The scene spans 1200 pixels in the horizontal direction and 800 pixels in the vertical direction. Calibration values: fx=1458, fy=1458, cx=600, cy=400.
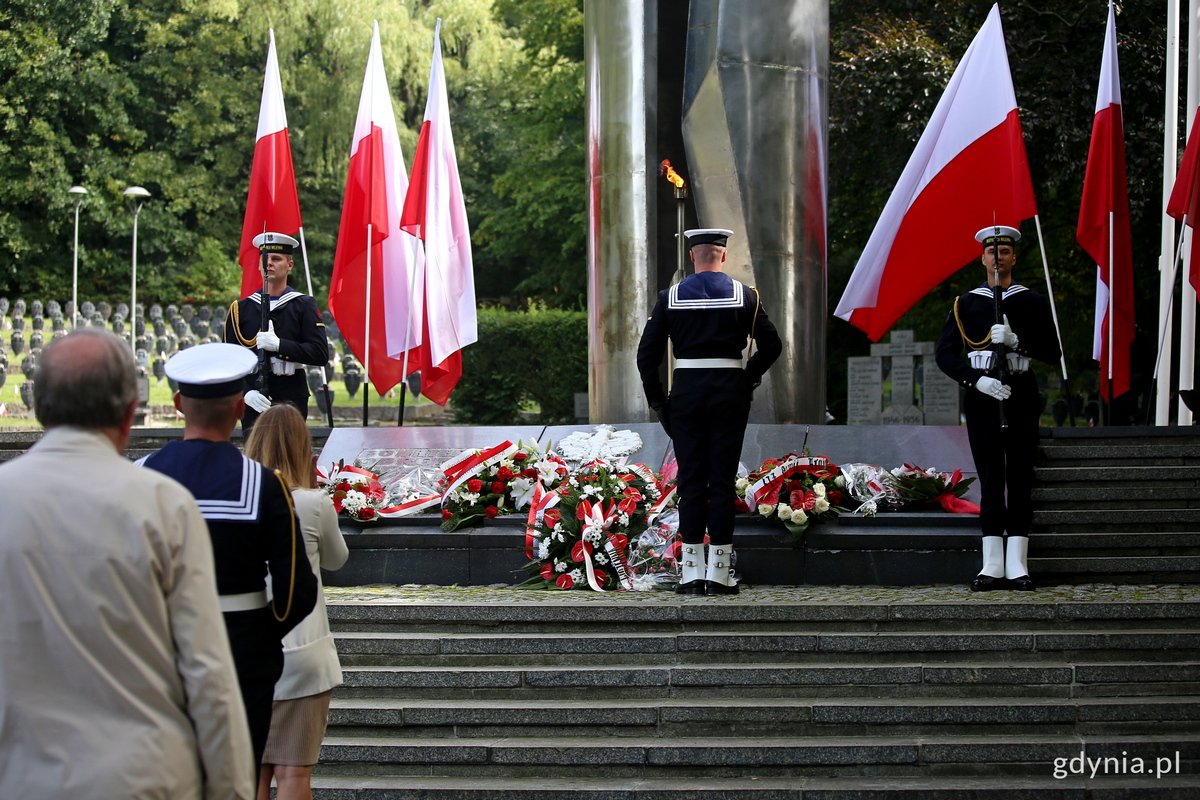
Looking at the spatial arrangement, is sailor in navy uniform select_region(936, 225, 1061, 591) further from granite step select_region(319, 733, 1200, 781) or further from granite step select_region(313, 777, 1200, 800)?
granite step select_region(313, 777, 1200, 800)

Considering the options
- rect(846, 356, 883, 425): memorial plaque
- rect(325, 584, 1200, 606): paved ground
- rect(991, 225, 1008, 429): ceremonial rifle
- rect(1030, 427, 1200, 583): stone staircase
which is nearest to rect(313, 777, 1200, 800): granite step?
rect(325, 584, 1200, 606): paved ground

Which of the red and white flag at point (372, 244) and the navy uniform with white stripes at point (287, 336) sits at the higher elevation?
the red and white flag at point (372, 244)

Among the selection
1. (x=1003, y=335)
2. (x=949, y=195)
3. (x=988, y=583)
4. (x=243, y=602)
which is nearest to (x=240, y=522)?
(x=243, y=602)

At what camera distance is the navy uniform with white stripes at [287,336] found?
9.70 meters

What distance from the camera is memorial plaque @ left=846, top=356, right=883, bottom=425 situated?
68.7 ft

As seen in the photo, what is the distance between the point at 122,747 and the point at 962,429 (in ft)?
24.6

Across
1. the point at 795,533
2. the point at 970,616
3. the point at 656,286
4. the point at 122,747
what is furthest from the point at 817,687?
the point at 656,286

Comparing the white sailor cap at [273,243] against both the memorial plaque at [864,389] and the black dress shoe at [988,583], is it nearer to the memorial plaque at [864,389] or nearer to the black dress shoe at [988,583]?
the black dress shoe at [988,583]

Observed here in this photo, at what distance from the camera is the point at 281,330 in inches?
385

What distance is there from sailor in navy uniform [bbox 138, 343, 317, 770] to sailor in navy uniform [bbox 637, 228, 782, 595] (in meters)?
4.03

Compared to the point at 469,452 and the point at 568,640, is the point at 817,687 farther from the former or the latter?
the point at 469,452

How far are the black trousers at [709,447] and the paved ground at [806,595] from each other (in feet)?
1.36

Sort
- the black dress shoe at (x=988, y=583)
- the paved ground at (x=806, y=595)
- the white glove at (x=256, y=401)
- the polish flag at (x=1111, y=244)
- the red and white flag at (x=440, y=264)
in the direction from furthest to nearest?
the red and white flag at (x=440, y=264) → the polish flag at (x=1111, y=244) → the white glove at (x=256, y=401) → the black dress shoe at (x=988, y=583) → the paved ground at (x=806, y=595)

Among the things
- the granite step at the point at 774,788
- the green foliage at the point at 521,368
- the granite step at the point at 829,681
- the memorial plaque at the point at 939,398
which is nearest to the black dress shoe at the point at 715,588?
the granite step at the point at 829,681
